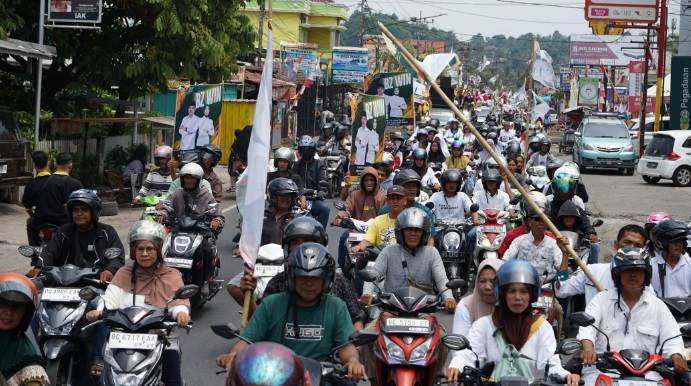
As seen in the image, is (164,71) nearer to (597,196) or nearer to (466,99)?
(597,196)

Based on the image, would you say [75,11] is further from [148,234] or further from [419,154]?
[148,234]

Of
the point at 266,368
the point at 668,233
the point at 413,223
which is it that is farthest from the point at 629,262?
the point at 266,368

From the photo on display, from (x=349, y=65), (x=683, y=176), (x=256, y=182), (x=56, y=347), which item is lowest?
(x=56, y=347)

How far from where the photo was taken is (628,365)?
612cm

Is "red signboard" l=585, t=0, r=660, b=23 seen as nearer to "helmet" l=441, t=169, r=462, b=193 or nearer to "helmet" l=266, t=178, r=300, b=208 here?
"helmet" l=441, t=169, r=462, b=193

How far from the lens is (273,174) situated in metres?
14.4

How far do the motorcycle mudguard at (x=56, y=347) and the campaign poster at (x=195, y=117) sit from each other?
47.5ft

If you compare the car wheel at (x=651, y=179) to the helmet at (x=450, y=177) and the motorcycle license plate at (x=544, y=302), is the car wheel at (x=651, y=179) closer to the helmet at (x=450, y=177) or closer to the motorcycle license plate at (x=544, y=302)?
the helmet at (x=450, y=177)

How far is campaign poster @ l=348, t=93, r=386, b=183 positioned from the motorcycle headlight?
963 centimetres

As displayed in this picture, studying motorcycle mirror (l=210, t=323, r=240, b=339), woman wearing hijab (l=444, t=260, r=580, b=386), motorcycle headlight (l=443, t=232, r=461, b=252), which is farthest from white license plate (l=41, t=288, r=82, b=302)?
motorcycle headlight (l=443, t=232, r=461, b=252)

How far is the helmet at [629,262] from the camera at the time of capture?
264 inches

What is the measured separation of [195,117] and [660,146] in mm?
16605

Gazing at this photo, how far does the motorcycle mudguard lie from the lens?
7.62 meters

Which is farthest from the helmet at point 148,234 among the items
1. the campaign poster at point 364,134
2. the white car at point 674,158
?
A: the white car at point 674,158
